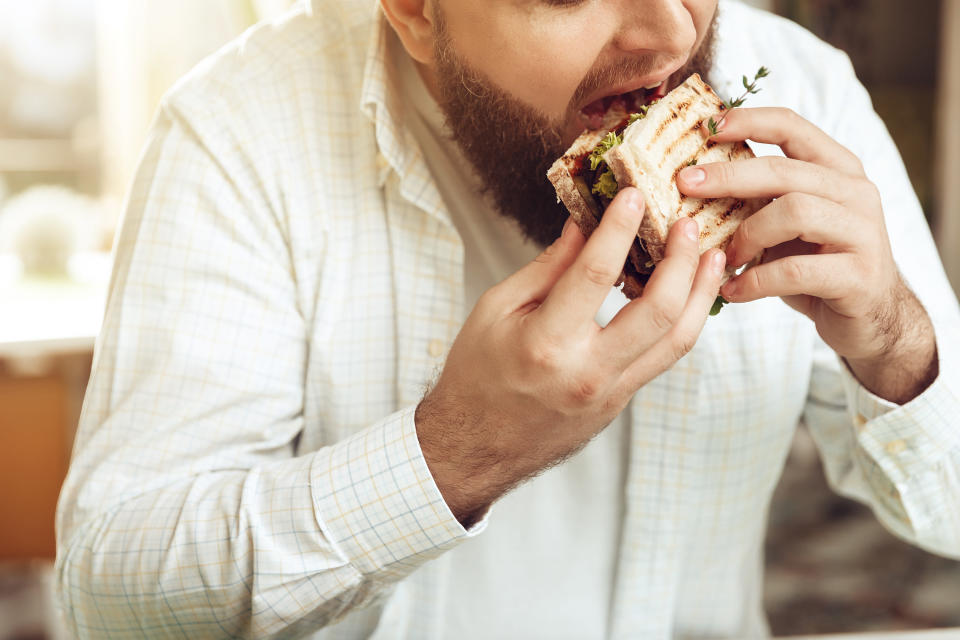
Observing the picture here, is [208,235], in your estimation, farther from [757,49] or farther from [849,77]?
[849,77]

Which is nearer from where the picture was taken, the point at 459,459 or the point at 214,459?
the point at 459,459

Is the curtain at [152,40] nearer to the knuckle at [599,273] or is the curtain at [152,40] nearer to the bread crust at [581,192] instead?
the bread crust at [581,192]

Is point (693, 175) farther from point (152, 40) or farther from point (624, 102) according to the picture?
point (152, 40)

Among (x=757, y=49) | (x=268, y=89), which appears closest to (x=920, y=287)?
(x=757, y=49)

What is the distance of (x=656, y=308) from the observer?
1.02m

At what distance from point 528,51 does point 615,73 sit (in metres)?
0.12

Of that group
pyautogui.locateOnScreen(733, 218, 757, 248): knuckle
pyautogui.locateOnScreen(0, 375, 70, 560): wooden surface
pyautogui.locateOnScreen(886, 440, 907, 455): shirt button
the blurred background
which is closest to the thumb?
pyautogui.locateOnScreen(733, 218, 757, 248): knuckle

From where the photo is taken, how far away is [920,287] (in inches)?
61.1

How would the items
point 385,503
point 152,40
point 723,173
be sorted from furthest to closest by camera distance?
1. point 152,40
2. point 385,503
3. point 723,173

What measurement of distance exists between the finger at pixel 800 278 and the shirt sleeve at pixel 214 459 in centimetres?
45

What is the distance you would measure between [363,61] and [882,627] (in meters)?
3.00

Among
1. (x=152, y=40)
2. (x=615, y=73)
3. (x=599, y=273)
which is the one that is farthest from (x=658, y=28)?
(x=152, y=40)

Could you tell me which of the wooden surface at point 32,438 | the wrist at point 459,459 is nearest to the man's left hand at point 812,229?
the wrist at point 459,459

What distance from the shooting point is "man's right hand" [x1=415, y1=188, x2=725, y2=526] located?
102 centimetres
